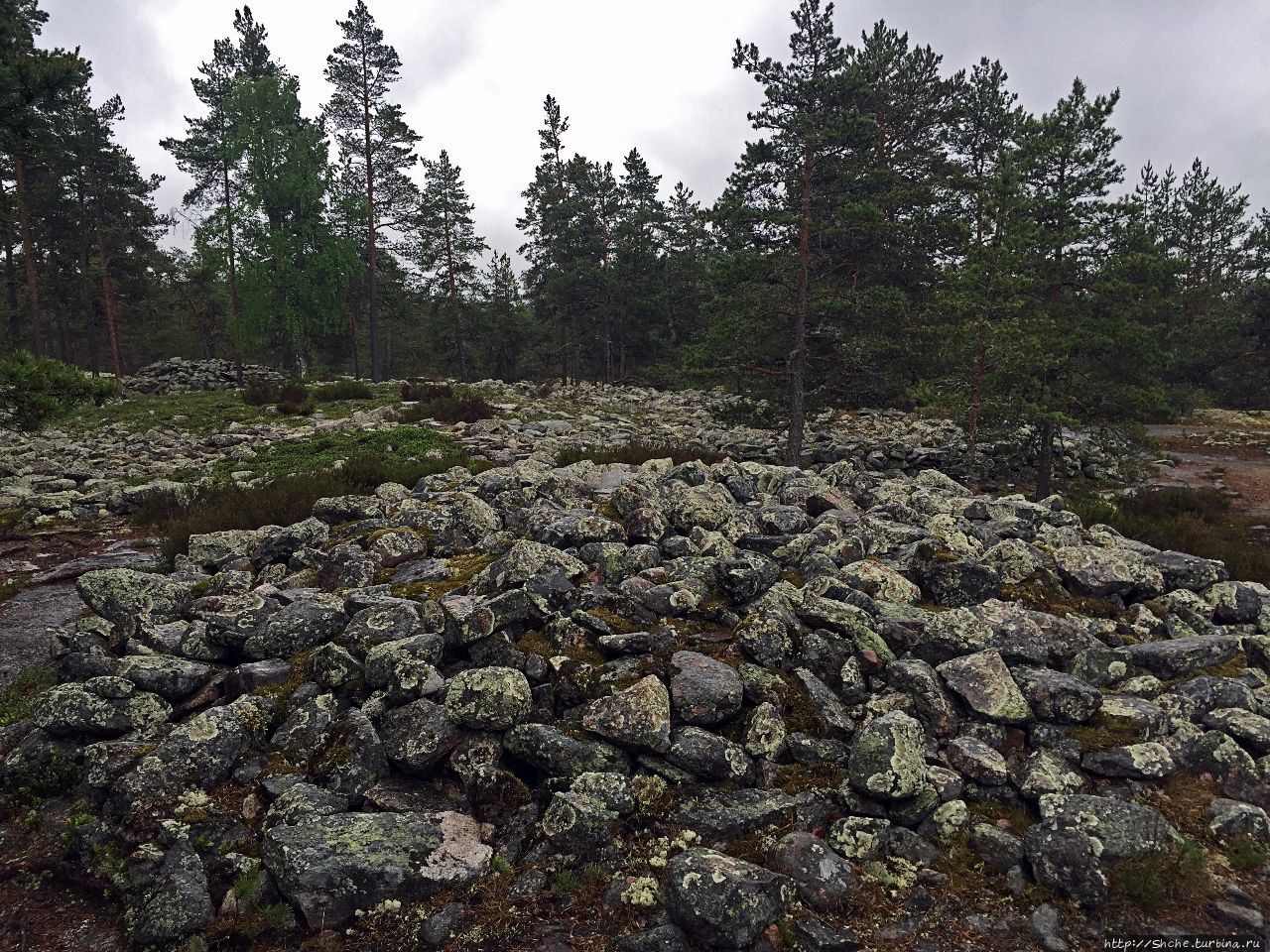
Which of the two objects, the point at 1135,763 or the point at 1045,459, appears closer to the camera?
the point at 1135,763

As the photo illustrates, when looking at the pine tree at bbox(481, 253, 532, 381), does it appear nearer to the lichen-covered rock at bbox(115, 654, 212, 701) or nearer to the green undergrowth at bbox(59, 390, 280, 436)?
the green undergrowth at bbox(59, 390, 280, 436)

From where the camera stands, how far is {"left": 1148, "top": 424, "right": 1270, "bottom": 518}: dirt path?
20547 mm

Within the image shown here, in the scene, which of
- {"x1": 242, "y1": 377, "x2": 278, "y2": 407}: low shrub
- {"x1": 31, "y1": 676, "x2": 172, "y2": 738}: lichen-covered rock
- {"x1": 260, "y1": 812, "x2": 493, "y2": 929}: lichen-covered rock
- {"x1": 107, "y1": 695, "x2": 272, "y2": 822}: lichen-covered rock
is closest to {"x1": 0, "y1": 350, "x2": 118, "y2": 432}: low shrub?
{"x1": 31, "y1": 676, "x2": 172, "y2": 738}: lichen-covered rock

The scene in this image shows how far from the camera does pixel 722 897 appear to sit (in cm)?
333

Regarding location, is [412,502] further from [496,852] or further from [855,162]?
[855,162]

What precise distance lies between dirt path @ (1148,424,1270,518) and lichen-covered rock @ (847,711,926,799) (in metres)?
20.4

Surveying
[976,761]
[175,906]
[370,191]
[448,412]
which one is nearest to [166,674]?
[175,906]

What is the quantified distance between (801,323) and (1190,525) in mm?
9628

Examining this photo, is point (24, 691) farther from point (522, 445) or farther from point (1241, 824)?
point (522, 445)

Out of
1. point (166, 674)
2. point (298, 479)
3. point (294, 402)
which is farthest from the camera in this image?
point (294, 402)

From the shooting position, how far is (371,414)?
2062 cm

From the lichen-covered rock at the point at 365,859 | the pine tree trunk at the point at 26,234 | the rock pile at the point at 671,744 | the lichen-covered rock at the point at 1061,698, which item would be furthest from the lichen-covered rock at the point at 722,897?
the pine tree trunk at the point at 26,234

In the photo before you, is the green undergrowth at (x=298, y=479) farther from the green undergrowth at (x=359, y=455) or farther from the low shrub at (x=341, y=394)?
the low shrub at (x=341, y=394)

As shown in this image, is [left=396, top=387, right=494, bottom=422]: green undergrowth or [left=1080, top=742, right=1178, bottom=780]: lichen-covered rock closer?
[left=1080, top=742, right=1178, bottom=780]: lichen-covered rock
